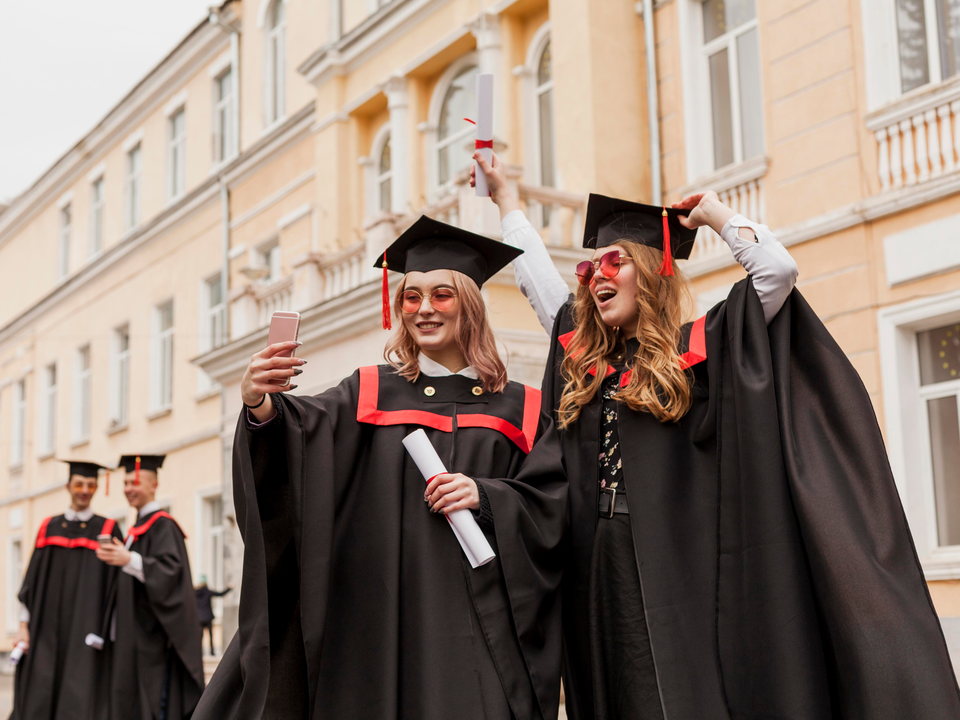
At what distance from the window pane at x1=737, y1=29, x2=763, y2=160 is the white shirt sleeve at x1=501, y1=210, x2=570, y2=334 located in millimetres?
7398

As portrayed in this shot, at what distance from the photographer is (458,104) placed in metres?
15.9

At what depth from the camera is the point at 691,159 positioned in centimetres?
1216

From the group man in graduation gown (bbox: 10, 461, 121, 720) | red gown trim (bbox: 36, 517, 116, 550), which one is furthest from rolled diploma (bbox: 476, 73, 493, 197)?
red gown trim (bbox: 36, 517, 116, 550)

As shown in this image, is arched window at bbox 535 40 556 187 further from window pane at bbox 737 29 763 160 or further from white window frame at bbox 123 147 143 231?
white window frame at bbox 123 147 143 231

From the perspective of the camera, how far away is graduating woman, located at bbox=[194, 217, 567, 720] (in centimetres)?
360

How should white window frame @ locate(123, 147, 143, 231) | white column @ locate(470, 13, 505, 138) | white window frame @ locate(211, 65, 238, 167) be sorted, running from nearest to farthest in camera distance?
1. white column @ locate(470, 13, 505, 138)
2. white window frame @ locate(211, 65, 238, 167)
3. white window frame @ locate(123, 147, 143, 231)

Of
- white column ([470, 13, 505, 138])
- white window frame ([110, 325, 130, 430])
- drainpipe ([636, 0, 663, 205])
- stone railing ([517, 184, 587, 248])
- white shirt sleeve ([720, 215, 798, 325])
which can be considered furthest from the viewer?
white window frame ([110, 325, 130, 430])

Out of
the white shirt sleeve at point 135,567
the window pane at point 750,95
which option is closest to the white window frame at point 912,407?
the window pane at point 750,95

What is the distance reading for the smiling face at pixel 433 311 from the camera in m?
3.95

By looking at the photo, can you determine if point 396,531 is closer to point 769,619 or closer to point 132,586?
point 769,619

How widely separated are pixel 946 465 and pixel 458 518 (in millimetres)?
7146

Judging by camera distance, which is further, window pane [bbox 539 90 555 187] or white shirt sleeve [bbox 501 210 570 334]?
window pane [bbox 539 90 555 187]

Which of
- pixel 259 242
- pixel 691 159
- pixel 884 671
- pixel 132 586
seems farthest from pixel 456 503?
pixel 259 242

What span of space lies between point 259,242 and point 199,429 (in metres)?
3.77
